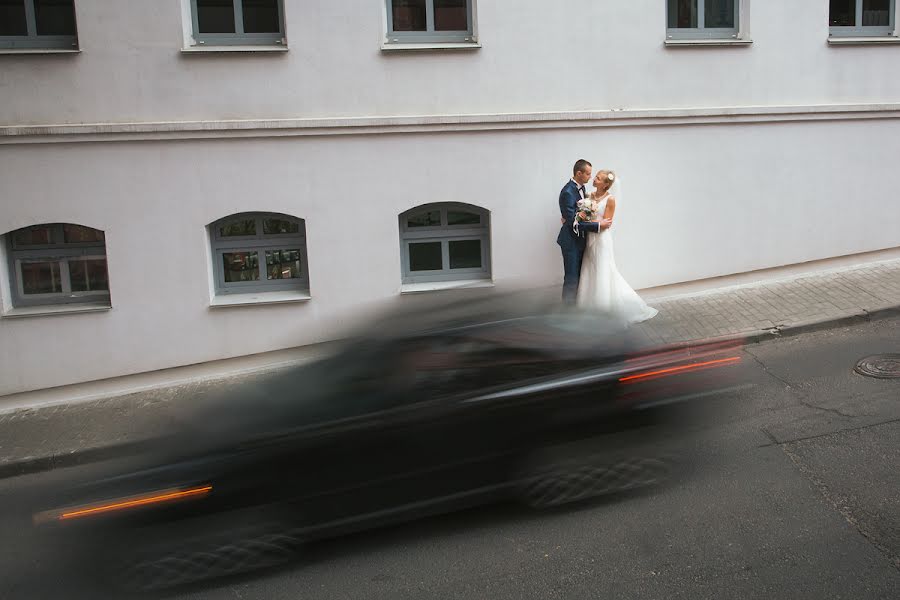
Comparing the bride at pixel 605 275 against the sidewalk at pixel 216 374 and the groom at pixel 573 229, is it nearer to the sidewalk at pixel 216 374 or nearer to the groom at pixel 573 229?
the groom at pixel 573 229

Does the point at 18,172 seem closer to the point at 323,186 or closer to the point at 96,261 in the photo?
the point at 96,261

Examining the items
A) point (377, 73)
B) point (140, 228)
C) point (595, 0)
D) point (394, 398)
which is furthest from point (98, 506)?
point (595, 0)

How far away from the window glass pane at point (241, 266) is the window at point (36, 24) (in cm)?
307

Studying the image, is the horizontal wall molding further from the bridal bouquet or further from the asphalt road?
the asphalt road

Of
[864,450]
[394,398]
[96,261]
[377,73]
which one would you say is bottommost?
[864,450]

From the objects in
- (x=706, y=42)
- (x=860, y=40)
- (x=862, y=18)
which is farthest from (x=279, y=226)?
(x=862, y=18)

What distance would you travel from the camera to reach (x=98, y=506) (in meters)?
4.88

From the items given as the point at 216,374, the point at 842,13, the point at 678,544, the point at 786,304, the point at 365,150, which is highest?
the point at 842,13

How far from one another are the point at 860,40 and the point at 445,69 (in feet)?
18.9

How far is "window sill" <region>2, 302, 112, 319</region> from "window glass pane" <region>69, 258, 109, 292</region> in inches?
8.6

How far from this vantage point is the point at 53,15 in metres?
10.1

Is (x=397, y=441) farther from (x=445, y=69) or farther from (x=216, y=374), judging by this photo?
(x=445, y=69)

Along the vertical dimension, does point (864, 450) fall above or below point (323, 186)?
below

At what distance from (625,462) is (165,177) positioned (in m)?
6.82
